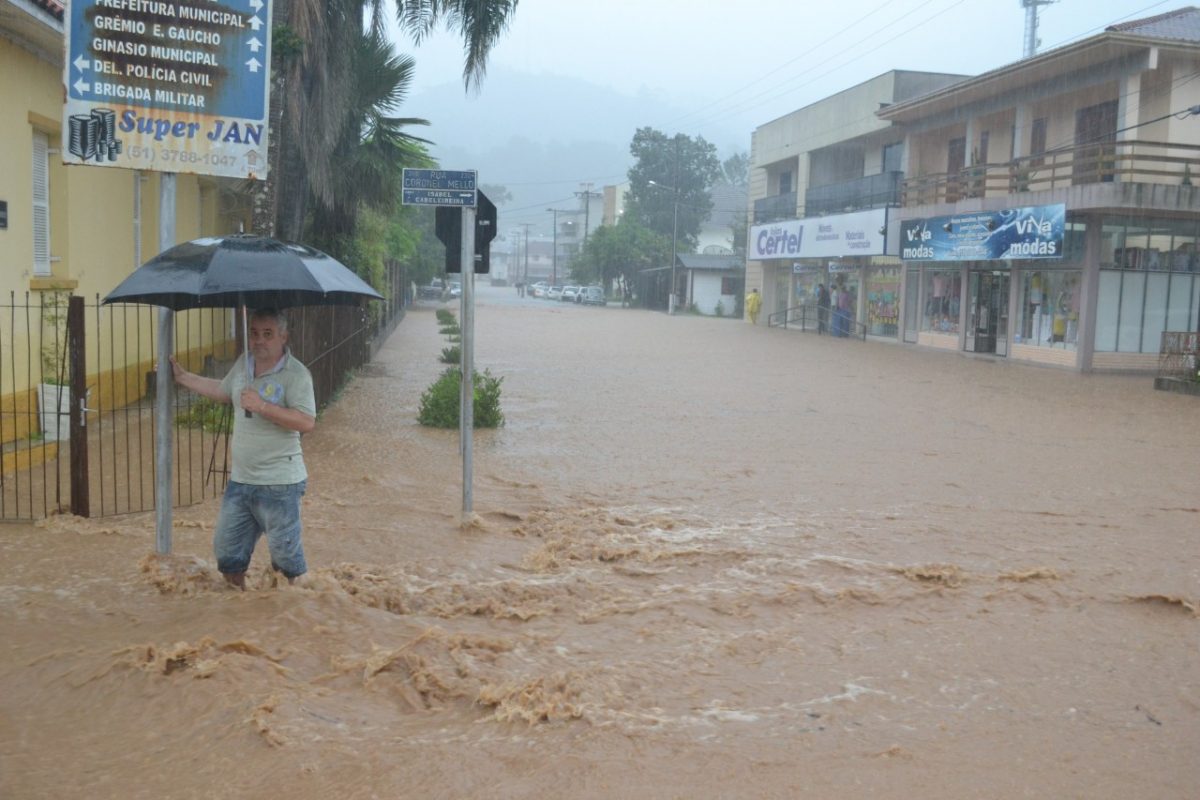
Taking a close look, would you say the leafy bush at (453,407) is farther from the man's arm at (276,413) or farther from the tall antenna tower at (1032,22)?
the tall antenna tower at (1032,22)

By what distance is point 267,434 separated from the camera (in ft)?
17.9

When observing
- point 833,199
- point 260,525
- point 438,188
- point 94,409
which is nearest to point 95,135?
point 260,525

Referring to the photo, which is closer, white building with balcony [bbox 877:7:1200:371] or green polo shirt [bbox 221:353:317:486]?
A: green polo shirt [bbox 221:353:317:486]

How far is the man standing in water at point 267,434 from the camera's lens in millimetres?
5379

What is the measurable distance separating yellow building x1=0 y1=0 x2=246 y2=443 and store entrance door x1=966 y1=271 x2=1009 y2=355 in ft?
70.9

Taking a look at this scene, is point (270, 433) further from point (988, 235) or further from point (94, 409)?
point (988, 235)

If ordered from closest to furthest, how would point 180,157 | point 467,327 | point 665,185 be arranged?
point 180,157 < point 467,327 < point 665,185

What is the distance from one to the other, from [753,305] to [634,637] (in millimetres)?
42500

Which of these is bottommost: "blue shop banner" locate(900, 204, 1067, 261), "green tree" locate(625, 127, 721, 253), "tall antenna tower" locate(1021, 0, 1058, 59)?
"blue shop banner" locate(900, 204, 1067, 261)

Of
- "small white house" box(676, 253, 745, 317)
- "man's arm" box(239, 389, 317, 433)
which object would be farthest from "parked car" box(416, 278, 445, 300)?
"man's arm" box(239, 389, 317, 433)

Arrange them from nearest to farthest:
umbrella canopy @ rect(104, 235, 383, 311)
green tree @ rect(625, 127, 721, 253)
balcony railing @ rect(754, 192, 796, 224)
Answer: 1. umbrella canopy @ rect(104, 235, 383, 311)
2. balcony railing @ rect(754, 192, 796, 224)
3. green tree @ rect(625, 127, 721, 253)

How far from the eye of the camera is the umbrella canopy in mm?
5117

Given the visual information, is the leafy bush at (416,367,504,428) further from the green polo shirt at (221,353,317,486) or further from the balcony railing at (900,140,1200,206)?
the balcony railing at (900,140,1200,206)

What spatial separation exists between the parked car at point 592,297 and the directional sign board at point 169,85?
68.9 m
